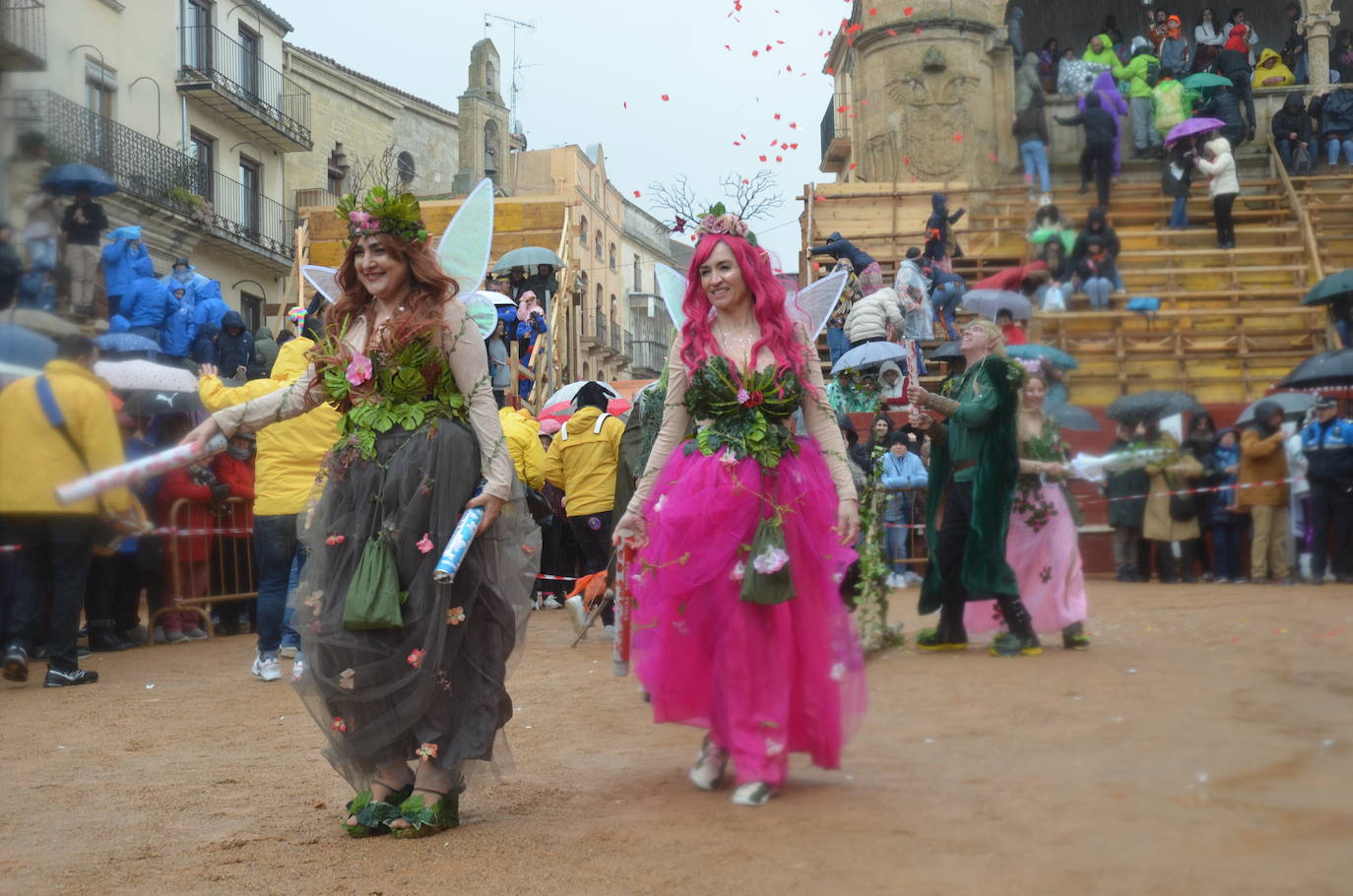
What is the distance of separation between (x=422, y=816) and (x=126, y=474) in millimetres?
2786

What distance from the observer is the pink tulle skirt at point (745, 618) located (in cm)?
476

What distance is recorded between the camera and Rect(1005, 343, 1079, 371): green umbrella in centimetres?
292

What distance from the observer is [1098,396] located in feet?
9.69

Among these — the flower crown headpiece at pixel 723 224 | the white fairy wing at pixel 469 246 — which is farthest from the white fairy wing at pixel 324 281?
the flower crown headpiece at pixel 723 224

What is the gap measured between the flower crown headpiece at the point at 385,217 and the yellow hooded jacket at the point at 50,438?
10.2 feet

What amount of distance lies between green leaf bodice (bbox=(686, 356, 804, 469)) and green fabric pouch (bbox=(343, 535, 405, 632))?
121 cm

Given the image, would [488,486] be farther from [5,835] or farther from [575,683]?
[575,683]

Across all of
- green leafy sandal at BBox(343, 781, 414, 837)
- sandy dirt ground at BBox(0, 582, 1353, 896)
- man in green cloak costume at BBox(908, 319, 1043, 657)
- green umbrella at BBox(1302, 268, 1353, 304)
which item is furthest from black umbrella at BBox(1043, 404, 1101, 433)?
man in green cloak costume at BBox(908, 319, 1043, 657)

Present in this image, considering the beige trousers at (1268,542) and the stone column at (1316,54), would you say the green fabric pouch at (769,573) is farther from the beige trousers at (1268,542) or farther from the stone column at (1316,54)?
the stone column at (1316,54)

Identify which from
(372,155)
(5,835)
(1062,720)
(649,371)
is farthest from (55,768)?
(649,371)

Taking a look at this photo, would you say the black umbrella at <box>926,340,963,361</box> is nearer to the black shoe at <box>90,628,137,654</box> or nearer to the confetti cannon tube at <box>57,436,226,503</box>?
the confetti cannon tube at <box>57,436,226,503</box>

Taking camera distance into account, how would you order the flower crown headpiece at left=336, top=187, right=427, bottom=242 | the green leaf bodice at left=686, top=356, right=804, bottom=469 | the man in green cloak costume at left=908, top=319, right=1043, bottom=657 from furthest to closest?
the man in green cloak costume at left=908, top=319, right=1043, bottom=657 < the green leaf bodice at left=686, top=356, right=804, bottom=469 < the flower crown headpiece at left=336, top=187, right=427, bottom=242

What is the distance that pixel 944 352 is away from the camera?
5723mm

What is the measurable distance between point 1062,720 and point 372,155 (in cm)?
3432
